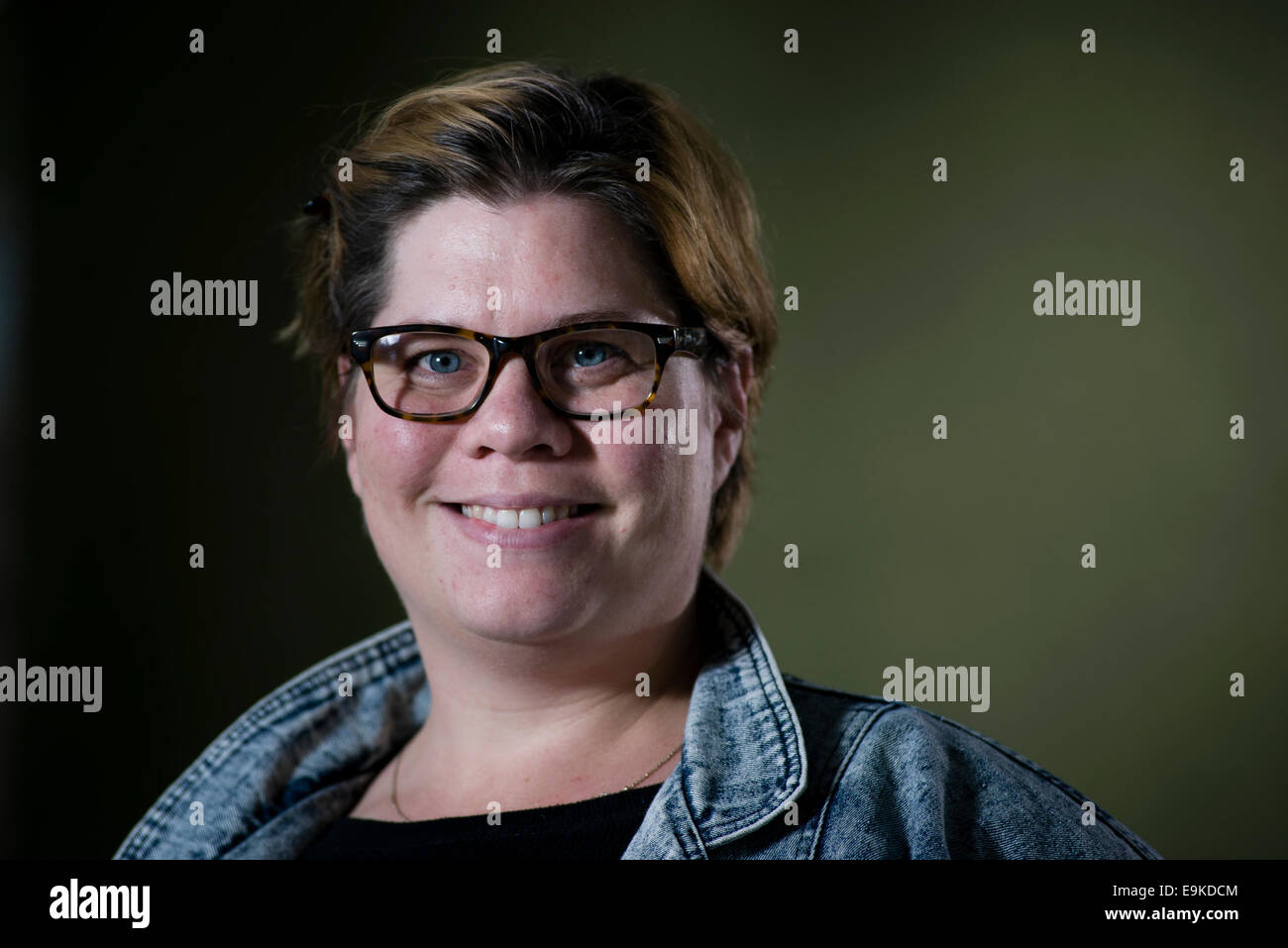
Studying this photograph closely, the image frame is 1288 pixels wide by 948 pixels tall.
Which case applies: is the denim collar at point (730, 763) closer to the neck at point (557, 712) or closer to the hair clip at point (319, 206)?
the neck at point (557, 712)

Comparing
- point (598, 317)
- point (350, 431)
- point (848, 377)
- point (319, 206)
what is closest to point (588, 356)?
point (598, 317)

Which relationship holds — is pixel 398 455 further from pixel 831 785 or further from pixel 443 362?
pixel 831 785

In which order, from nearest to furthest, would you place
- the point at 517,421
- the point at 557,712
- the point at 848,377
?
the point at 517,421 < the point at 557,712 < the point at 848,377

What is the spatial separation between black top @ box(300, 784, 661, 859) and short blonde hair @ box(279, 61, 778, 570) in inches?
18.3

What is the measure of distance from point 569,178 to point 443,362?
232 millimetres

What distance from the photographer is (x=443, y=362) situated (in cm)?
125

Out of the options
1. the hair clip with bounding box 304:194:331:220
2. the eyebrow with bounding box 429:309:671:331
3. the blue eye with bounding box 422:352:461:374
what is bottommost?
the blue eye with bounding box 422:352:461:374

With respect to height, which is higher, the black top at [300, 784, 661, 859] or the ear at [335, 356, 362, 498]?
the ear at [335, 356, 362, 498]

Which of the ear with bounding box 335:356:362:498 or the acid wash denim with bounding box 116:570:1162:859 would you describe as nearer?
the acid wash denim with bounding box 116:570:1162:859

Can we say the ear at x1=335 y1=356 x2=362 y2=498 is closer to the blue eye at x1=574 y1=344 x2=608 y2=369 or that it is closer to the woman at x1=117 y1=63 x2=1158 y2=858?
the woman at x1=117 y1=63 x2=1158 y2=858

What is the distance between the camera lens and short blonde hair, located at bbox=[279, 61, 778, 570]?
1263 millimetres

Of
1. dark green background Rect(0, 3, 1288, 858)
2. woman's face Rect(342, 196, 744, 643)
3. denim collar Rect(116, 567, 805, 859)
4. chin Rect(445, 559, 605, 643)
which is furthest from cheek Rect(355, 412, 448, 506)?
dark green background Rect(0, 3, 1288, 858)

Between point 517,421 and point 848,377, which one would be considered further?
point 848,377

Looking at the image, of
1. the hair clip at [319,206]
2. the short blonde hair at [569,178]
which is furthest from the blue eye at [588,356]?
the hair clip at [319,206]
